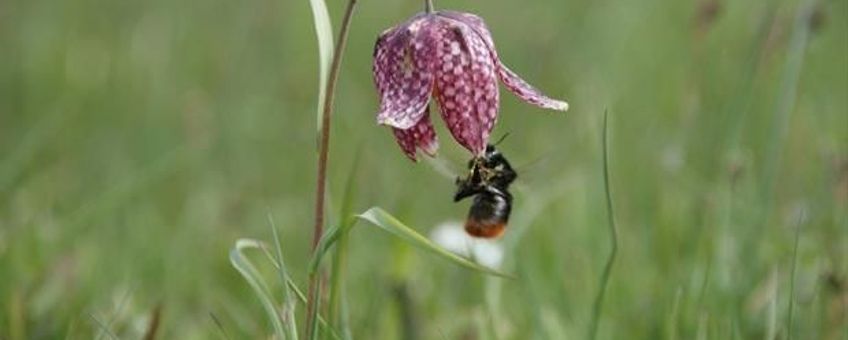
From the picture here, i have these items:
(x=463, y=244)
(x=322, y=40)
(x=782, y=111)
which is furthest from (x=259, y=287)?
(x=463, y=244)

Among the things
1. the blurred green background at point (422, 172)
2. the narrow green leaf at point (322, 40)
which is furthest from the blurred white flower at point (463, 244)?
the narrow green leaf at point (322, 40)

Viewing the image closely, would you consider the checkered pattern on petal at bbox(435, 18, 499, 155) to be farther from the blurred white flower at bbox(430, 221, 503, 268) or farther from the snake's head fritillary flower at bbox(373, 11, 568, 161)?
the blurred white flower at bbox(430, 221, 503, 268)

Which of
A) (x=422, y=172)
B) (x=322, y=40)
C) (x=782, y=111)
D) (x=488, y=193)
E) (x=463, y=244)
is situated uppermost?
(x=322, y=40)

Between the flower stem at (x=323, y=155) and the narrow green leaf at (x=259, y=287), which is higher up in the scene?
the flower stem at (x=323, y=155)

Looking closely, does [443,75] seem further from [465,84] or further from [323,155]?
[323,155]

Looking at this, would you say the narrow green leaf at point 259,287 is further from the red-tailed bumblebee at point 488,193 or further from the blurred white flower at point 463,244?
the blurred white flower at point 463,244

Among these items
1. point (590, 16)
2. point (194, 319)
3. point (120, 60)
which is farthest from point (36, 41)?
point (194, 319)
